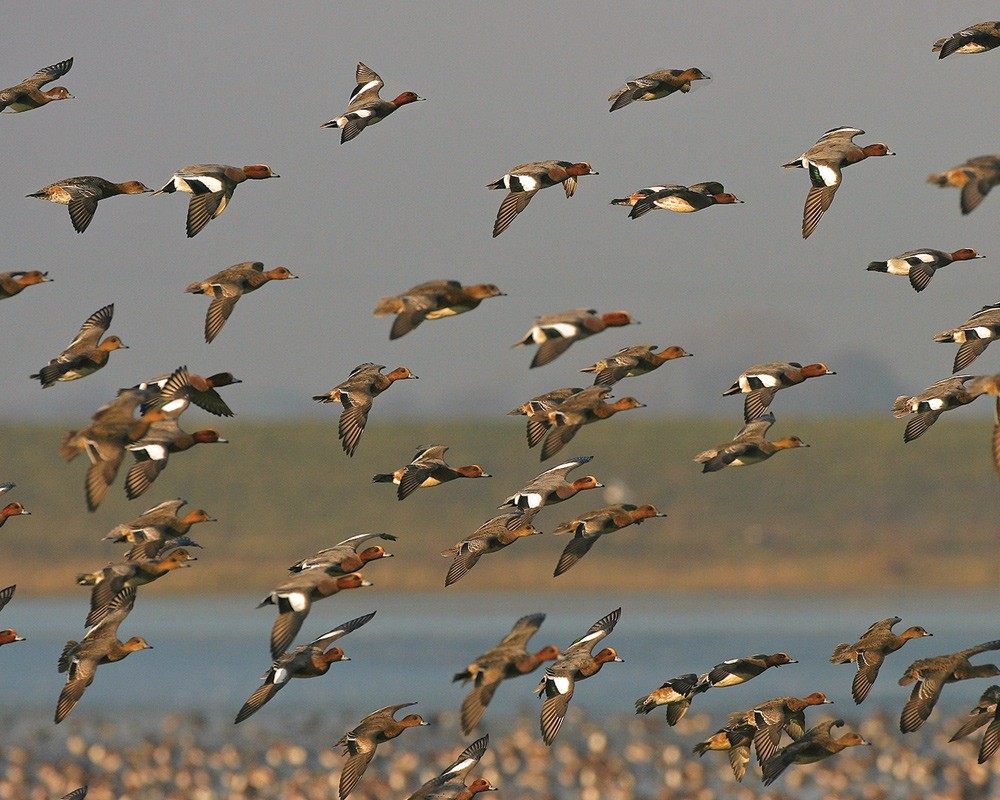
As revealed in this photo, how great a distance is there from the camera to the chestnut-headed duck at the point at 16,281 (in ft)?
61.9

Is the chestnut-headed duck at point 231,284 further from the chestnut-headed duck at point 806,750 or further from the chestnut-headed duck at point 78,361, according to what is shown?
the chestnut-headed duck at point 806,750

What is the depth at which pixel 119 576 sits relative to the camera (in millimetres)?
17844

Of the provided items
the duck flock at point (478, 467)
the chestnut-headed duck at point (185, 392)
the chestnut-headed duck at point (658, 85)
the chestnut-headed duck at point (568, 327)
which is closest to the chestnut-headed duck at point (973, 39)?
the duck flock at point (478, 467)

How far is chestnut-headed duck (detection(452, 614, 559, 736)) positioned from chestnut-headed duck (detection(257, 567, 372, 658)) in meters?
1.40

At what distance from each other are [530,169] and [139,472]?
614 cm

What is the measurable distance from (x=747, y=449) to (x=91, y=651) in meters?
8.05

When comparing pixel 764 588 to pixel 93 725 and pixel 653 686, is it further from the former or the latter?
pixel 93 725

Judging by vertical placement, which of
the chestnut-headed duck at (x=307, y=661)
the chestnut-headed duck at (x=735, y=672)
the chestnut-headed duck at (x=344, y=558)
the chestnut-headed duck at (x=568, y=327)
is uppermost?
the chestnut-headed duck at (x=568, y=327)

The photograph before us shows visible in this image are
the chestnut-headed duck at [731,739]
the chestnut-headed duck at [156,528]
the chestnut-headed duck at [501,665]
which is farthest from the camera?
the chestnut-headed duck at [156,528]

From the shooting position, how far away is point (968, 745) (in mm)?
35125

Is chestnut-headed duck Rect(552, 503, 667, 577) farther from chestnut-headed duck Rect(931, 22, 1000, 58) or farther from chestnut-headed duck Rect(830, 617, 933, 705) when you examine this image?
chestnut-headed duck Rect(931, 22, 1000, 58)

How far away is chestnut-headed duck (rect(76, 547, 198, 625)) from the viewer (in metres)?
17.6

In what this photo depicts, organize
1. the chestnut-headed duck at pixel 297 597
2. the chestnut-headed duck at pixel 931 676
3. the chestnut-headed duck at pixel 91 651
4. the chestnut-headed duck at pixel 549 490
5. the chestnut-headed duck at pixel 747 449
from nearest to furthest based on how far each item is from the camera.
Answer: the chestnut-headed duck at pixel 297 597 < the chestnut-headed duck at pixel 931 676 < the chestnut-headed duck at pixel 91 651 < the chestnut-headed duck at pixel 549 490 < the chestnut-headed duck at pixel 747 449

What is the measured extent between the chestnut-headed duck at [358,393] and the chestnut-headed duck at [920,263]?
19.2 feet
